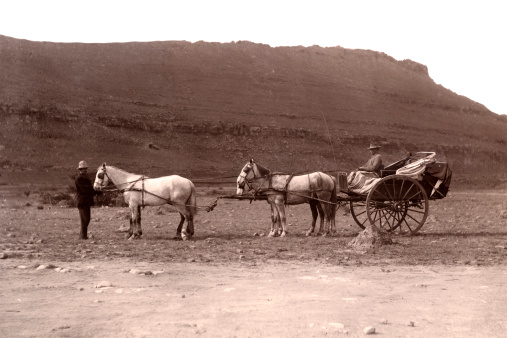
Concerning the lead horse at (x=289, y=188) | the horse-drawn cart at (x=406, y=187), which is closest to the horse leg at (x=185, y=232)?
the lead horse at (x=289, y=188)

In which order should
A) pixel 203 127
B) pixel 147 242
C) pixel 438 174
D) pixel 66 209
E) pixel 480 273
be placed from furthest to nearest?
pixel 203 127, pixel 66 209, pixel 438 174, pixel 147 242, pixel 480 273

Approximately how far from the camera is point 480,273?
9359mm

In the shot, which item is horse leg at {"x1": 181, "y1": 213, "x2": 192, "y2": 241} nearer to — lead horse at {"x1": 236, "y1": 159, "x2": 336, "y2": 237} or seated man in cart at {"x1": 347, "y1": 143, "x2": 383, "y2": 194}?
lead horse at {"x1": 236, "y1": 159, "x2": 336, "y2": 237}

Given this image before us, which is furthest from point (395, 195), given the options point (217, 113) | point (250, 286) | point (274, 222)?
point (217, 113)

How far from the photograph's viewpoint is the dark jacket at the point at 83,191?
14.1 metres

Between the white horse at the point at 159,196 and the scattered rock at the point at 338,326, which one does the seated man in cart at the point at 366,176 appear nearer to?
the white horse at the point at 159,196

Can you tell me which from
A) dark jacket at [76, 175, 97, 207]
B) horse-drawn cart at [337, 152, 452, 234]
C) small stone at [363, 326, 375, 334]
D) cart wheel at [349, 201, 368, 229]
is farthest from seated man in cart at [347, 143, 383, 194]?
small stone at [363, 326, 375, 334]

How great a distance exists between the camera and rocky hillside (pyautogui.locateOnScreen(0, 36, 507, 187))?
61.2 metres

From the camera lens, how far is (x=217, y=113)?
80125 mm

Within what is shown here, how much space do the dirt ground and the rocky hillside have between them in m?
34.2

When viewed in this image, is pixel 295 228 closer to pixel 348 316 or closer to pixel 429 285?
pixel 429 285

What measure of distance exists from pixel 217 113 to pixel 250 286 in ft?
238

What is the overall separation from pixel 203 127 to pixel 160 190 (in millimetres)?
60453

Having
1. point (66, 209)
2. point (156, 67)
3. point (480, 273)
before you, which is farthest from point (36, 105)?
point (480, 273)
